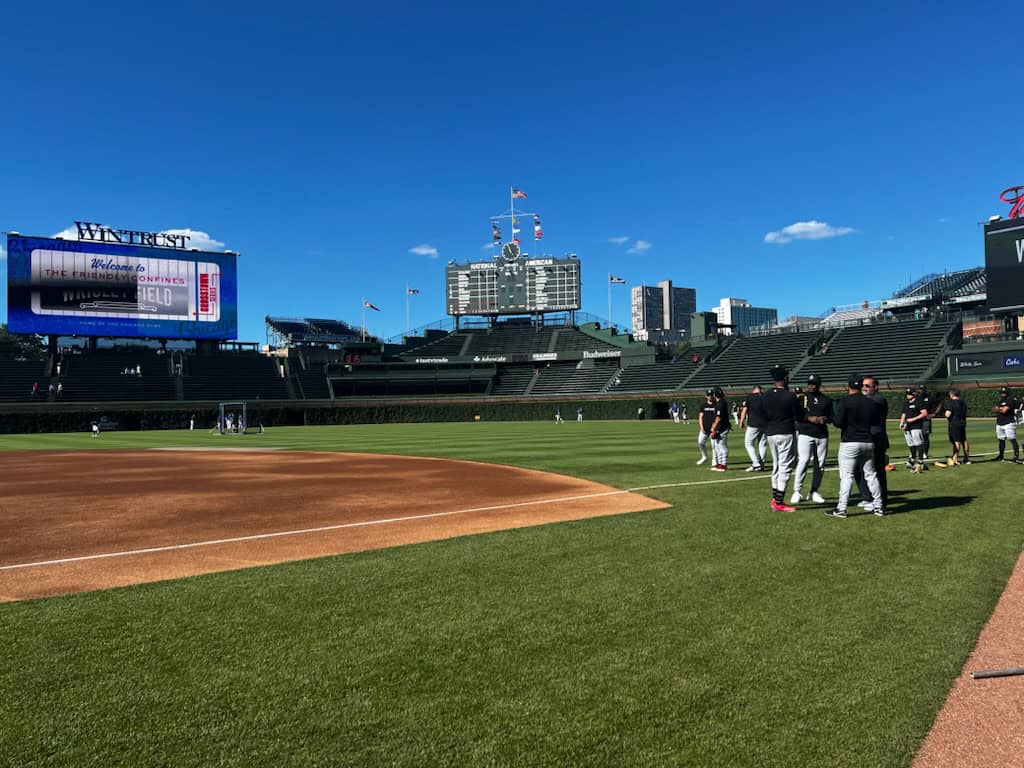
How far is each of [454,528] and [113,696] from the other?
5.37 metres

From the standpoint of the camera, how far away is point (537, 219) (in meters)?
81.2

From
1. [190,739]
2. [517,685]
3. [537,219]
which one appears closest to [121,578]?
[190,739]

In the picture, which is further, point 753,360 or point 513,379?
point 513,379

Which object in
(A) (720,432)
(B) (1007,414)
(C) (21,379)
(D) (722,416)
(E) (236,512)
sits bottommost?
(E) (236,512)

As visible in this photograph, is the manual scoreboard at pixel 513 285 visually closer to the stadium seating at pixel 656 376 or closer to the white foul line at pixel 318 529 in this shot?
the stadium seating at pixel 656 376

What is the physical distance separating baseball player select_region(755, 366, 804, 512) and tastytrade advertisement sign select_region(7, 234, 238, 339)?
5716cm

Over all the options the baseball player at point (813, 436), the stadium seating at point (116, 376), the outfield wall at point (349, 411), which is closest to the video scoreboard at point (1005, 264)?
the outfield wall at point (349, 411)

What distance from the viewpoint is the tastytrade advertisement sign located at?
172ft

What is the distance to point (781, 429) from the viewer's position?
392 inches

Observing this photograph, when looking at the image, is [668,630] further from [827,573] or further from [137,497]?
[137,497]

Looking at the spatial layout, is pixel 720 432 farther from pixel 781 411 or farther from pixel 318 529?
pixel 318 529

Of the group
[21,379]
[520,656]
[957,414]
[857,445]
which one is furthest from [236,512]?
[21,379]

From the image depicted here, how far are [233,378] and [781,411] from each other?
59.8m

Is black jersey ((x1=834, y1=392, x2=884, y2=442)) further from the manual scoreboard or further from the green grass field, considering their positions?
the manual scoreboard
